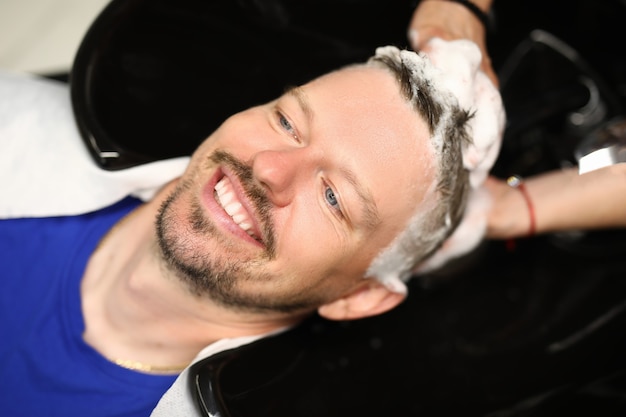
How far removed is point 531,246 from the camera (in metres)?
1.47

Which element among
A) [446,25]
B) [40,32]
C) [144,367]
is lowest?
[144,367]

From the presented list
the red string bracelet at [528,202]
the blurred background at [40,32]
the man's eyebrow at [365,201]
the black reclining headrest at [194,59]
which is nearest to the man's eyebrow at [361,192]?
the man's eyebrow at [365,201]

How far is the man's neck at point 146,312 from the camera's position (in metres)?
1.09

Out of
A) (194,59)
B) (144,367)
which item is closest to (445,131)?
(194,59)

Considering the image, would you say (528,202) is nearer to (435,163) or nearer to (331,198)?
(435,163)

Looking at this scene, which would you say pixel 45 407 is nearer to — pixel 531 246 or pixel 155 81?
pixel 155 81

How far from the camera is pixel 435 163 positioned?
1.01m

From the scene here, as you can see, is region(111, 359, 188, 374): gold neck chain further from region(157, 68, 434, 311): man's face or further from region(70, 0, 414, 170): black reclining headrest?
region(70, 0, 414, 170): black reclining headrest

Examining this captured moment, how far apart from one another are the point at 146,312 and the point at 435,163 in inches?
24.3

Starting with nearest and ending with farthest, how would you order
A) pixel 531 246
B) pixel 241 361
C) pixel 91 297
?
pixel 241 361, pixel 91 297, pixel 531 246

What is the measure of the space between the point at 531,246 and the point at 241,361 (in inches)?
32.7

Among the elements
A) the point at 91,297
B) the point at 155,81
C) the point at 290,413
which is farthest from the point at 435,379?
the point at 155,81

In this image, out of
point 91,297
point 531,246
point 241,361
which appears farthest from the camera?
point 531,246

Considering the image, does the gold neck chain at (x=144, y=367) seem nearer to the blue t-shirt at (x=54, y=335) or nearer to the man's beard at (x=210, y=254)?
the blue t-shirt at (x=54, y=335)
